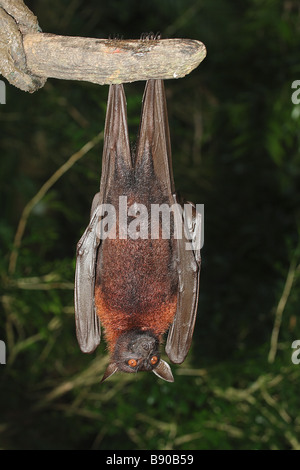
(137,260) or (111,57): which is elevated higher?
(111,57)

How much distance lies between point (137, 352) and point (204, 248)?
2167 mm

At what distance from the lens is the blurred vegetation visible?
346 centimetres

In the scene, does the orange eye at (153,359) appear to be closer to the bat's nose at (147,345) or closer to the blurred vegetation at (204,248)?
the bat's nose at (147,345)

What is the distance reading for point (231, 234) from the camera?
4.77 meters

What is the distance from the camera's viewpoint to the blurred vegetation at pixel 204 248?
346 centimetres

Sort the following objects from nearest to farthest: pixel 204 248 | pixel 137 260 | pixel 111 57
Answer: pixel 111 57
pixel 137 260
pixel 204 248

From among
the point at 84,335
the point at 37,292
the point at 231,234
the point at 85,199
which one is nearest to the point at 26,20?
the point at 84,335

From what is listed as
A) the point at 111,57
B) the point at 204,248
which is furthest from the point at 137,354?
the point at 204,248

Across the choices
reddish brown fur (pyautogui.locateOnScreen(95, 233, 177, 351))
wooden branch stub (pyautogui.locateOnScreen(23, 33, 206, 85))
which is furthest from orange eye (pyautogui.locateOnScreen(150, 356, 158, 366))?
wooden branch stub (pyautogui.locateOnScreen(23, 33, 206, 85))

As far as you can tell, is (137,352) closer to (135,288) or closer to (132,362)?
(132,362)

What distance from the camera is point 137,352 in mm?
2590

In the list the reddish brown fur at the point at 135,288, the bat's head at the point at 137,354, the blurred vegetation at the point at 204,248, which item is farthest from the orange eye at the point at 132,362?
the blurred vegetation at the point at 204,248

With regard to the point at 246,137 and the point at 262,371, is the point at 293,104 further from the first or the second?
the point at 262,371

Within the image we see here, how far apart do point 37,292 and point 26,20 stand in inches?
75.6
